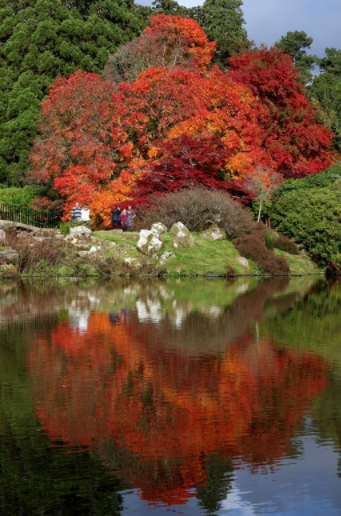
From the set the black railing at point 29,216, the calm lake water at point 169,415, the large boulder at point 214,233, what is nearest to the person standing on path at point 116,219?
the black railing at point 29,216

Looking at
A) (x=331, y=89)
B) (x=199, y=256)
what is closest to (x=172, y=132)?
(x=199, y=256)

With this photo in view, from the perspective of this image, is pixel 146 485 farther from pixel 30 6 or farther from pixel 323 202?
pixel 30 6

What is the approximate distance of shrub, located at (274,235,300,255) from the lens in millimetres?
34188

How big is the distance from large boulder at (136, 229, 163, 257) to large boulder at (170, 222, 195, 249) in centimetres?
95

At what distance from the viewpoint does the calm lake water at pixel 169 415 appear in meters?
6.18

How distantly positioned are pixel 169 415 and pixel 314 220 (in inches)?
1039

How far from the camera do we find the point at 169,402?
9133mm

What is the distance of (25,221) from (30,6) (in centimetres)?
1525

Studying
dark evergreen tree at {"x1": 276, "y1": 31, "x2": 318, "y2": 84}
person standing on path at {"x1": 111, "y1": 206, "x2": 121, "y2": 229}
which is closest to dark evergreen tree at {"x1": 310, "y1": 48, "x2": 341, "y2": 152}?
dark evergreen tree at {"x1": 276, "y1": 31, "x2": 318, "y2": 84}

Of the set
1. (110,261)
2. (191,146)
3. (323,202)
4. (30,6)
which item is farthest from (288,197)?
(30,6)

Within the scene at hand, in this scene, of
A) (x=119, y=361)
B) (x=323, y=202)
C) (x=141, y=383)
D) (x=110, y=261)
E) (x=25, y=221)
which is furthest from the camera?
(x=25, y=221)

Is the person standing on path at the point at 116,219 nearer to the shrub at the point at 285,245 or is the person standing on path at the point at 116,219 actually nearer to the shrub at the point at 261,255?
the shrub at the point at 261,255

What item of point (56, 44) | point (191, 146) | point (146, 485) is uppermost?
point (56, 44)

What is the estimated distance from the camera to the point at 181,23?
43062 millimetres
